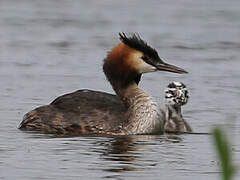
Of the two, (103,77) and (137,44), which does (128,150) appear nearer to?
(137,44)

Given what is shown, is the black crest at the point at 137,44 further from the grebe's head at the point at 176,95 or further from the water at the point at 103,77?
the water at the point at 103,77

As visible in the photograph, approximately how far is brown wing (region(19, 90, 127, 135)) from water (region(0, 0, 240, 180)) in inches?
8.2

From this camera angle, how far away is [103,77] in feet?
45.5

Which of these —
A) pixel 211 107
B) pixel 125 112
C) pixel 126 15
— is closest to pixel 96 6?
pixel 126 15

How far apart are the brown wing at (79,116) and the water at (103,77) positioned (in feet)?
0.68

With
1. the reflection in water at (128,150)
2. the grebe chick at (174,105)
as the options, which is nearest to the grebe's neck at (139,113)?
the reflection in water at (128,150)

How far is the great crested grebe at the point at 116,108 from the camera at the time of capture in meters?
9.23

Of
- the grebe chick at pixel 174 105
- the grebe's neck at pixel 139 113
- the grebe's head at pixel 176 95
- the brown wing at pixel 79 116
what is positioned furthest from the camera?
the grebe's head at pixel 176 95

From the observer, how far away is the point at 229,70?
1429 cm

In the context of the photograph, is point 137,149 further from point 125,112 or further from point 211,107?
point 211,107

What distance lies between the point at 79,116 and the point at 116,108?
1.62 ft

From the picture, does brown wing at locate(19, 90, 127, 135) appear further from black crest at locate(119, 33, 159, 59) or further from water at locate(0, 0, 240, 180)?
black crest at locate(119, 33, 159, 59)

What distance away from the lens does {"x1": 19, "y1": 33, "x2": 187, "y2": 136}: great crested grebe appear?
9228mm

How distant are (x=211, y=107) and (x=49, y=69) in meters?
3.75
